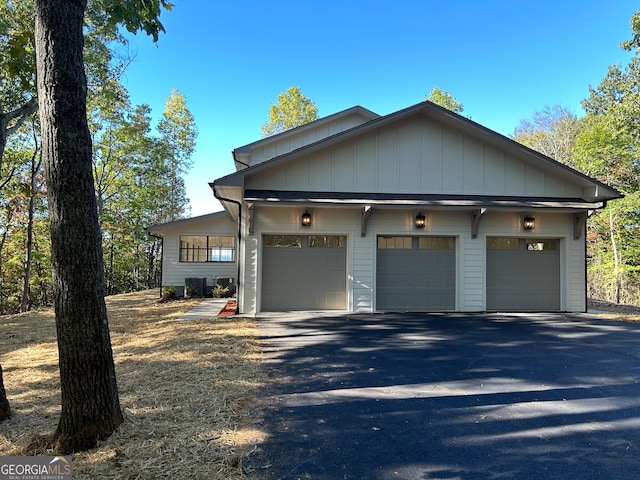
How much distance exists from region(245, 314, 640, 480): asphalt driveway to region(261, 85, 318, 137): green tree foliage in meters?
22.1

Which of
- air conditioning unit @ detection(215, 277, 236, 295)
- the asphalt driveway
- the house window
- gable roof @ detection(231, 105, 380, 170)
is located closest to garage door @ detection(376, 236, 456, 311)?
the asphalt driveway

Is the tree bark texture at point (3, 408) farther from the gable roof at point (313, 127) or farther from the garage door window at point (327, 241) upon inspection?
the gable roof at point (313, 127)

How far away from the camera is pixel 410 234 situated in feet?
32.5

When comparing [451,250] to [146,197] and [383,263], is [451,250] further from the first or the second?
[146,197]

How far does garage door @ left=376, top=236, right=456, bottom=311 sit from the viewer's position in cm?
988

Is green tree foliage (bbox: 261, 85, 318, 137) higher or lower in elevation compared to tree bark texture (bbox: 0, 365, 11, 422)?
higher

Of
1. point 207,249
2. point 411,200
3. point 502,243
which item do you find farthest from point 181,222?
point 502,243

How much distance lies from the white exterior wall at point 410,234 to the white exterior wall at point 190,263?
6140 millimetres

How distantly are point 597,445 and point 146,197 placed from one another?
24.3 meters

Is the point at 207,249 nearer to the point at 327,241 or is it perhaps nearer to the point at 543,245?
the point at 327,241

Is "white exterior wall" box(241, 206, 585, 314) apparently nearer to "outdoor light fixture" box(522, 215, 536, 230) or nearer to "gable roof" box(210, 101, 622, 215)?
"outdoor light fixture" box(522, 215, 536, 230)

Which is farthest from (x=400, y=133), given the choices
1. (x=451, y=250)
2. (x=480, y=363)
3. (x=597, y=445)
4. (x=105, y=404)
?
(x=105, y=404)

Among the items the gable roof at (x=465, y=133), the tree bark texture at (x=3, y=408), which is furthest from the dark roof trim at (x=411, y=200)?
the tree bark texture at (x=3, y=408)

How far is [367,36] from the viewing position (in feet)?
52.7
